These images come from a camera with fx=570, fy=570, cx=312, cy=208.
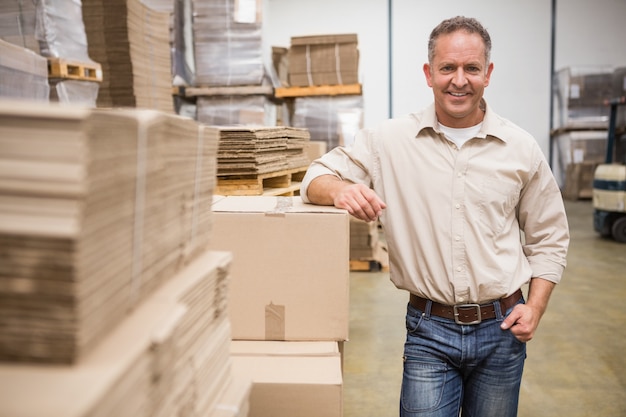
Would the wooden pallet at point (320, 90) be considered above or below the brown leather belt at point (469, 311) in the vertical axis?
above

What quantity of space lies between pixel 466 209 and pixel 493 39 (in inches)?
434

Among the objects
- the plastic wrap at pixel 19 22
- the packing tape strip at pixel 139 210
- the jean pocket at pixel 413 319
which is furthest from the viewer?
the plastic wrap at pixel 19 22

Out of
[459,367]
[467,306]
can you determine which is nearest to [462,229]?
[467,306]

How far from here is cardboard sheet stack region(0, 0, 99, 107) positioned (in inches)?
142

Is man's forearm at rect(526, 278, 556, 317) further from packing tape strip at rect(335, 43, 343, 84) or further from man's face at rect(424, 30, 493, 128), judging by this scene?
packing tape strip at rect(335, 43, 343, 84)

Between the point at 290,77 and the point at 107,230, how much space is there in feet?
23.7

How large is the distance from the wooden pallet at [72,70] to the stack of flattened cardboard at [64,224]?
120 inches

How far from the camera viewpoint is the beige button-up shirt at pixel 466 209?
2.27 m

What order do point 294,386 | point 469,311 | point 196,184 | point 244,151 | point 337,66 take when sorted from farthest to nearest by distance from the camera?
1. point 337,66
2. point 244,151
3. point 469,311
4. point 294,386
5. point 196,184

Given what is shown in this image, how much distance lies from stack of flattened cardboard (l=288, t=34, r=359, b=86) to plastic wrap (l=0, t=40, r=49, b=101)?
4509mm

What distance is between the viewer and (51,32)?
12.3ft

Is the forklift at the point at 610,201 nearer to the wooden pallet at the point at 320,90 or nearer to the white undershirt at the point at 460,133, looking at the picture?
the wooden pallet at the point at 320,90

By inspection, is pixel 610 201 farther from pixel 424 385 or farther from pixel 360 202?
pixel 360 202

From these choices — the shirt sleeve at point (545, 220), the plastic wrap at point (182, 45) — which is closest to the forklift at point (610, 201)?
the plastic wrap at point (182, 45)
